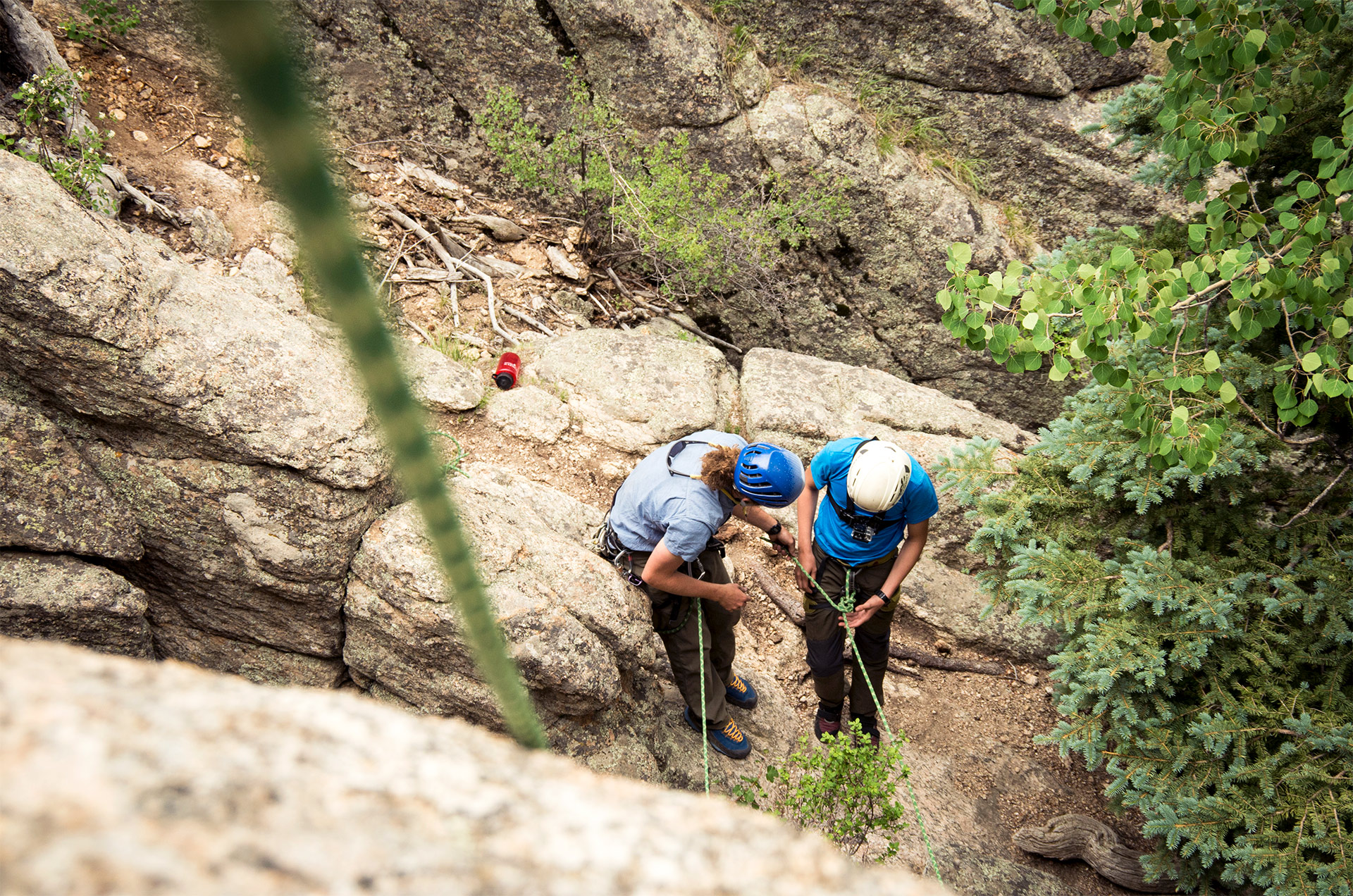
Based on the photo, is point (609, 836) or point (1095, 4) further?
point (1095, 4)

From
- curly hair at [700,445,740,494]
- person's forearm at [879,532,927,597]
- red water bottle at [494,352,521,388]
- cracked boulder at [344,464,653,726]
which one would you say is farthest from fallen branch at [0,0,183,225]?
person's forearm at [879,532,927,597]

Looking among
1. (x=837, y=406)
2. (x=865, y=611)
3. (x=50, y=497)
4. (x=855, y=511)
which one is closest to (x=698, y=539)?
(x=855, y=511)

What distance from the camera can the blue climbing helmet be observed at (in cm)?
373

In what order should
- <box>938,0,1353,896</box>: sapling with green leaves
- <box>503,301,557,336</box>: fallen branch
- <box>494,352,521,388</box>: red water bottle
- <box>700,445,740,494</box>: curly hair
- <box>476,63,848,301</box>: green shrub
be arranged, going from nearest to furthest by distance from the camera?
<box>938,0,1353,896</box>: sapling with green leaves → <box>700,445,740,494</box>: curly hair → <box>494,352,521,388</box>: red water bottle → <box>503,301,557,336</box>: fallen branch → <box>476,63,848,301</box>: green shrub

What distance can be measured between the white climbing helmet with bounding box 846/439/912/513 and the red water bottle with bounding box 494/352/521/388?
3604 mm

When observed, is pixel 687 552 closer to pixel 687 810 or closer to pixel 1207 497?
pixel 687 810

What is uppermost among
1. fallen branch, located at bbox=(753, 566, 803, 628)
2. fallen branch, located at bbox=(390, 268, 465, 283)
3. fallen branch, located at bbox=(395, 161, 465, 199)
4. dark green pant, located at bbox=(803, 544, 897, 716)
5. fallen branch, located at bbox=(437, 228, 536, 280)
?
fallen branch, located at bbox=(395, 161, 465, 199)

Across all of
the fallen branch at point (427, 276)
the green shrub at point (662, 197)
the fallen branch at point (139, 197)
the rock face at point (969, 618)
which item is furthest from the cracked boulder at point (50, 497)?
the rock face at point (969, 618)

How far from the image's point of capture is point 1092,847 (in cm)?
490

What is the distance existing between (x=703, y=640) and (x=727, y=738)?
0.78 metres

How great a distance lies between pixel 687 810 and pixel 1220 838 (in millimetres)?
4330

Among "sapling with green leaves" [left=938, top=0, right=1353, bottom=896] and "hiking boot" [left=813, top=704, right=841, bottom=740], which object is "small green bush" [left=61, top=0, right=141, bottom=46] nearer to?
"sapling with green leaves" [left=938, top=0, right=1353, bottom=896]

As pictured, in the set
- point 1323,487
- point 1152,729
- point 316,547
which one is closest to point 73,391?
point 316,547

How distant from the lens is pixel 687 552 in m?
3.83
